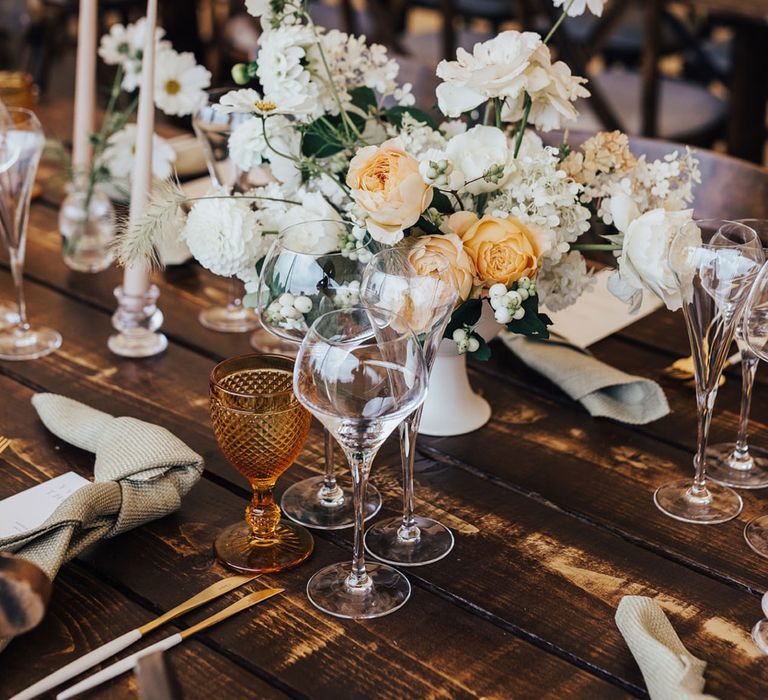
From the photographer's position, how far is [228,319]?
1.44 meters

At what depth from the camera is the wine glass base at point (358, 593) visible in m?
0.89

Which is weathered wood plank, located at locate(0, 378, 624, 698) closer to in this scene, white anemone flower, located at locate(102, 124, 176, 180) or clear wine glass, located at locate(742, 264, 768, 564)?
clear wine glass, located at locate(742, 264, 768, 564)

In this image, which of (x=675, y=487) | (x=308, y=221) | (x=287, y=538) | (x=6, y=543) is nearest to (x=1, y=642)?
(x=6, y=543)

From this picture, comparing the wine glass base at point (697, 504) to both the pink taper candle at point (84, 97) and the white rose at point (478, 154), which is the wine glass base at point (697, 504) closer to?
the white rose at point (478, 154)

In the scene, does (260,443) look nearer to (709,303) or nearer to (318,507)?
(318,507)

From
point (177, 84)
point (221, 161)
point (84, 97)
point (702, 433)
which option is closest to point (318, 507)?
point (702, 433)

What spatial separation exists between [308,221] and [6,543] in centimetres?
37

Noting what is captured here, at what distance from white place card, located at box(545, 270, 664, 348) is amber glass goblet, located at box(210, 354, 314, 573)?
1.61 ft

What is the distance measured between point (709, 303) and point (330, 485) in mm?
374

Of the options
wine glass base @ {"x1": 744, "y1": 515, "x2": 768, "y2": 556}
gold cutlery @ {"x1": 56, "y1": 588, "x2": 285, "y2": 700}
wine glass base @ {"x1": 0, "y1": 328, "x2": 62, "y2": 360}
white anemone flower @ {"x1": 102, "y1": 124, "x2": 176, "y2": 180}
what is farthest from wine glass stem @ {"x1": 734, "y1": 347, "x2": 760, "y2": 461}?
white anemone flower @ {"x1": 102, "y1": 124, "x2": 176, "y2": 180}

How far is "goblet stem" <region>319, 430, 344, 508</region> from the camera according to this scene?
1.05 m

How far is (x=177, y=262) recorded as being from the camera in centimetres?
161

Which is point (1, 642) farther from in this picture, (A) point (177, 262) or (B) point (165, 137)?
(B) point (165, 137)

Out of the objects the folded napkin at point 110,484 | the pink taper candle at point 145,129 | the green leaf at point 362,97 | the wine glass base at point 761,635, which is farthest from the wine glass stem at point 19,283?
the wine glass base at point 761,635
